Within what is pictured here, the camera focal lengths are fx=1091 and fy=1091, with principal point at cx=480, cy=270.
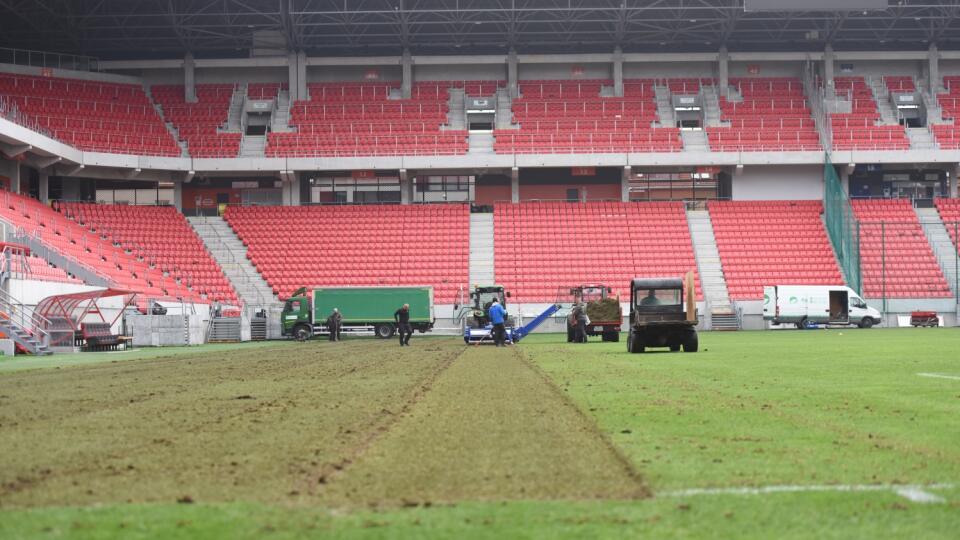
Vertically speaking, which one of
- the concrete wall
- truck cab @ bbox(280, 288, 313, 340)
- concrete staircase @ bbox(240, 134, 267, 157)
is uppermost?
concrete staircase @ bbox(240, 134, 267, 157)

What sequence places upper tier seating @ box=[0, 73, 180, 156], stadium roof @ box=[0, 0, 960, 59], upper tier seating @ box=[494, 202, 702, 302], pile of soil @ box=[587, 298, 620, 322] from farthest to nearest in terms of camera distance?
stadium roof @ box=[0, 0, 960, 59] → upper tier seating @ box=[0, 73, 180, 156] → upper tier seating @ box=[494, 202, 702, 302] → pile of soil @ box=[587, 298, 620, 322]

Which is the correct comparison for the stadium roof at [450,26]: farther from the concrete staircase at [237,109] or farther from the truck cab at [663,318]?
the truck cab at [663,318]

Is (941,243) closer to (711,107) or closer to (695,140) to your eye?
(695,140)

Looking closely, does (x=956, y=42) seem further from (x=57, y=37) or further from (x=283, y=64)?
(x=57, y=37)

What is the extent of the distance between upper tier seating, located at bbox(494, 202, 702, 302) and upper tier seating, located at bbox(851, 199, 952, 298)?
950 centimetres

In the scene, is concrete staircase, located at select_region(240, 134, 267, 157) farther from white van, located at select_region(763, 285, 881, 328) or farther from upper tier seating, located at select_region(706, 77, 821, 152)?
white van, located at select_region(763, 285, 881, 328)

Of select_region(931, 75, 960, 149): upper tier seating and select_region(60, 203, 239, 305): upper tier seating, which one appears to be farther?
select_region(931, 75, 960, 149): upper tier seating

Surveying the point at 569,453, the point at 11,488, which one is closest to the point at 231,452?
the point at 11,488

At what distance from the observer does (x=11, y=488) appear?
721 centimetres

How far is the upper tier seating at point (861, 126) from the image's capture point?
64.5 meters

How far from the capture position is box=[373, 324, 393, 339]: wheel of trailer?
53.1 meters

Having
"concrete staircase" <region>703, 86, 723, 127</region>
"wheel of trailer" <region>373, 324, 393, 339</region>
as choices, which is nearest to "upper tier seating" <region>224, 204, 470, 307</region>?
"wheel of trailer" <region>373, 324, 393, 339</region>

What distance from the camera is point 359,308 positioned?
53.0m

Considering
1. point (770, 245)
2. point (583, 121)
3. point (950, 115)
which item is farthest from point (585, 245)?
point (950, 115)
